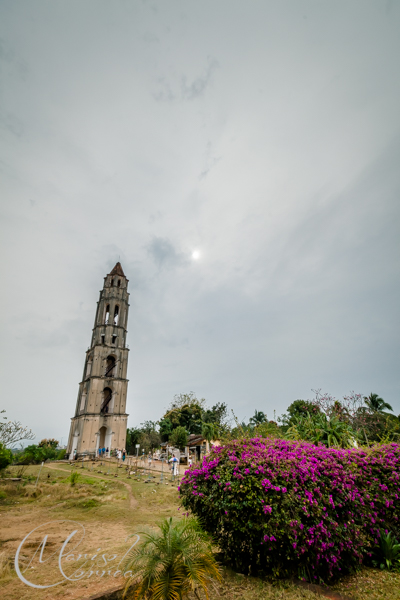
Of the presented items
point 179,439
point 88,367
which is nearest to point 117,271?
point 88,367

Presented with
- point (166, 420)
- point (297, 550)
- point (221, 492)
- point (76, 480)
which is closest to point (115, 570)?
point (221, 492)

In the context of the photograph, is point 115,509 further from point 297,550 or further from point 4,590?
point 297,550

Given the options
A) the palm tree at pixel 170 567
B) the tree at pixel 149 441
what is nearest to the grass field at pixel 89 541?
the palm tree at pixel 170 567

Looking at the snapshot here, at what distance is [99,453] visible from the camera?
34.3 m

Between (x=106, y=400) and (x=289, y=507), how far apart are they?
132ft

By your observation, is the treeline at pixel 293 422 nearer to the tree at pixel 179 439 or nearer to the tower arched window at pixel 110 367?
the tree at pixel 179 439

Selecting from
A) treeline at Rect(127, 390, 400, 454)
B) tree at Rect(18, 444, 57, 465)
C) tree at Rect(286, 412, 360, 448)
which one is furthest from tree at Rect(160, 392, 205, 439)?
tree at Rect(286, 412, 360, 448)

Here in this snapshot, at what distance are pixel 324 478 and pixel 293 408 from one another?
188ft

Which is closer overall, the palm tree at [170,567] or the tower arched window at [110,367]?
the palm tree at [170,567]

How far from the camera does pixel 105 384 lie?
39125 millimetres

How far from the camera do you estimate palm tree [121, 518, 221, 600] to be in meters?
3.72

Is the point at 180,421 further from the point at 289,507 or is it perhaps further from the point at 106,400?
the point at 289,507

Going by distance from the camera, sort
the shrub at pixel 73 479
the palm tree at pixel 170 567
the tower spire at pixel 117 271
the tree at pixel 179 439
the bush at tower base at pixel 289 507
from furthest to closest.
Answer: the tower spire at pixel 117 271, the tree at pixel 179 439, the shrub at pixel 73 479, the bush at tower base at pixel 289 507, the palm tree at pixel 170 567

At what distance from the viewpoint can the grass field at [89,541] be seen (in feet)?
13.9
